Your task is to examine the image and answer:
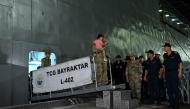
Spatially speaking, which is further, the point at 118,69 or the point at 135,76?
the point at 118,69

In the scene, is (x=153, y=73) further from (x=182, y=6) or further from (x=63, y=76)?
(x=182, y=6)

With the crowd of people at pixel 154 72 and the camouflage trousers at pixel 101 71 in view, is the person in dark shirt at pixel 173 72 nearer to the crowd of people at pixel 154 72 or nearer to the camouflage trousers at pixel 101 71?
the crowd of people at pixel 154 72

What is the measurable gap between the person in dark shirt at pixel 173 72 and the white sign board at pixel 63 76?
2.00 metres

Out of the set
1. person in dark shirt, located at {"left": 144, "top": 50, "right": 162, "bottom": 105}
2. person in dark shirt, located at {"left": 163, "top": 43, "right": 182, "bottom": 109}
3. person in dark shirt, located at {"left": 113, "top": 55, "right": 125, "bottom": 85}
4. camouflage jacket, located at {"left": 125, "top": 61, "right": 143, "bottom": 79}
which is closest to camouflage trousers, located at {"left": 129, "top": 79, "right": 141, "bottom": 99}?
camouflage jacket, located at {"left": 125, "top": 61, "right": 143, "bottom": 79}

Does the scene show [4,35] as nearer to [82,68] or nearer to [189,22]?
[82,68]

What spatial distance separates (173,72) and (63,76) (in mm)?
2920

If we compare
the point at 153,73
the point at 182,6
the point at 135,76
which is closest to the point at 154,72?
the point at 153,73

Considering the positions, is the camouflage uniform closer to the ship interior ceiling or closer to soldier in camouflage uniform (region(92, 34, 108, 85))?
soldier in camouflage uniform (region(92, 34, 108, 85))

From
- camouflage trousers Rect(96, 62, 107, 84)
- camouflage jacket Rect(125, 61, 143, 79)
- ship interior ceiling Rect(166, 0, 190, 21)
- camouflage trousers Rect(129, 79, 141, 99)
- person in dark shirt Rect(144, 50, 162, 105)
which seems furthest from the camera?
ship interior ceiling Rect(166, 0, 190, 21)

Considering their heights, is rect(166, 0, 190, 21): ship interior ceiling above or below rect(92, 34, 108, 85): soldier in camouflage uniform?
above

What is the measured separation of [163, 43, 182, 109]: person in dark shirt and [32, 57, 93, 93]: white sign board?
6.57 feet

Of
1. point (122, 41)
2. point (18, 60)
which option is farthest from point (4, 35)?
point (122, 41)

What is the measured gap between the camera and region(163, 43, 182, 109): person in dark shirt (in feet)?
17.2

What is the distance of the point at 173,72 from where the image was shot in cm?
527
